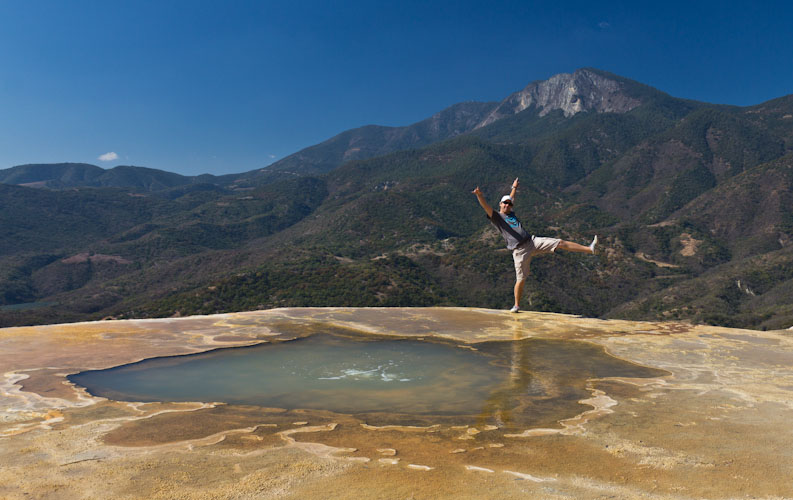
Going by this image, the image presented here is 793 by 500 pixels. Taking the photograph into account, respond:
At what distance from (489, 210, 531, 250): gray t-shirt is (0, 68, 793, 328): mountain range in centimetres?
3438

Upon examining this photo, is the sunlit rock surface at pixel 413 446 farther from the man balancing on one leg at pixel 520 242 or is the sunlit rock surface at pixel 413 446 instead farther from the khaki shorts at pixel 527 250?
the khaki shorts at pixel 527 250

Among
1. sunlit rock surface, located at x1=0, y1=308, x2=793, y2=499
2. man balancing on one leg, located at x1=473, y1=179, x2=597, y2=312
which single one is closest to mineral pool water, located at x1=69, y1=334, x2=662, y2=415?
→ sunlit rock surface, located at x1=0, y1=308, x2=793, y2=499

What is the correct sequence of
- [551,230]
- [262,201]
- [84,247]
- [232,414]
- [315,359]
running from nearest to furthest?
[232,414] < [315,359] < [551,230] < [84,247] < [262,201]

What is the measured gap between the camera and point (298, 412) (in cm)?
596

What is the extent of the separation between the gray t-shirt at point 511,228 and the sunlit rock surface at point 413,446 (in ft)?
11.3

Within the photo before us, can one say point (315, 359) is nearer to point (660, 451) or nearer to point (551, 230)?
point (660, 451)

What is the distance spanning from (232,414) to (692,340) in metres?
9.86

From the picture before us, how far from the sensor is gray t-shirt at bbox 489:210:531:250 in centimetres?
972

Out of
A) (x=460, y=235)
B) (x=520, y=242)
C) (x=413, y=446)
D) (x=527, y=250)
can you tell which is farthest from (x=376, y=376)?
(x=460, y=235)

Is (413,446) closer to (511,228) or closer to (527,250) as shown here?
(511,228)

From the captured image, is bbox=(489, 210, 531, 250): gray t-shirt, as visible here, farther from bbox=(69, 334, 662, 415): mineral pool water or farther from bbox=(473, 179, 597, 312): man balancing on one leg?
bbox=(69, 334, 662, 415): mineral pool water

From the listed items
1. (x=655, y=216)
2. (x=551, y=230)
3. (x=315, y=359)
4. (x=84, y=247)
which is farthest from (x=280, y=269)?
(x=84, y=247)

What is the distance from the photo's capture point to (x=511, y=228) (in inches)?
390

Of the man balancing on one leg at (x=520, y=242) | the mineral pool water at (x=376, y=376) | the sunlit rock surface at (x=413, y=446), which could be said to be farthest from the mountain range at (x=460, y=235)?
the sunlit rock surface at (x=413, y=446)
